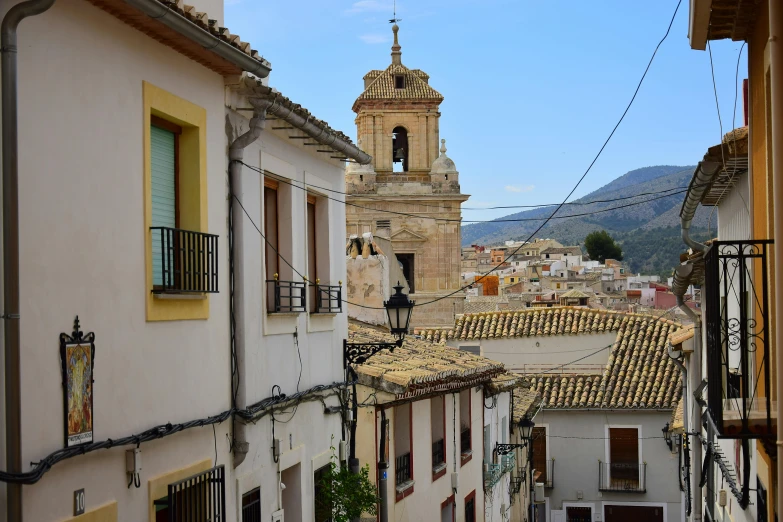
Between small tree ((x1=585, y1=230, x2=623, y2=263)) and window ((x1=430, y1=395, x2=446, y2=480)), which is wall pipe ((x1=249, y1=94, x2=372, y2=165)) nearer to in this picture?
window ((x1=430, y1=395, x2=446, y2=480))

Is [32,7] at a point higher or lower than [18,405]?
higher

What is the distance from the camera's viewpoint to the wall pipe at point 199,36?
6918mm

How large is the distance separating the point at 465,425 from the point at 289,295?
9837 mm

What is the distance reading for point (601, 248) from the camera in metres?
150

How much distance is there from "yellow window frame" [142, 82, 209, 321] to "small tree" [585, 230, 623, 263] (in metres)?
143

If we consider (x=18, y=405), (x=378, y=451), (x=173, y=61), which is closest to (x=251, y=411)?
(x=173, y=61)

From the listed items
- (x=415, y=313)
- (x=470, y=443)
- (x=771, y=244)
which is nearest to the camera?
(x=771, y=244)

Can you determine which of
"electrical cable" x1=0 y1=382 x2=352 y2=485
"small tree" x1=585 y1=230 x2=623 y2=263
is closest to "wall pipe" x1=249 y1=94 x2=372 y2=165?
"electrical cable" x1=0 y1=382 x2=352 y2=485

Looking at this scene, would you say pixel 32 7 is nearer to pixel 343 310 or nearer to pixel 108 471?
pixel 108 471

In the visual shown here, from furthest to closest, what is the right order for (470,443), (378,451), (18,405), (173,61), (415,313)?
(415,313), (470,443), (378,451), (173,61), (18,405)

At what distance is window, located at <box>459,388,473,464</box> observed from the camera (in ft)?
64.8

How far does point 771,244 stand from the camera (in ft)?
23.3

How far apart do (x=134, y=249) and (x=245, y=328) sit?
2.10 metres

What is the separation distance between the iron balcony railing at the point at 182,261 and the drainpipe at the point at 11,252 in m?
1.95
